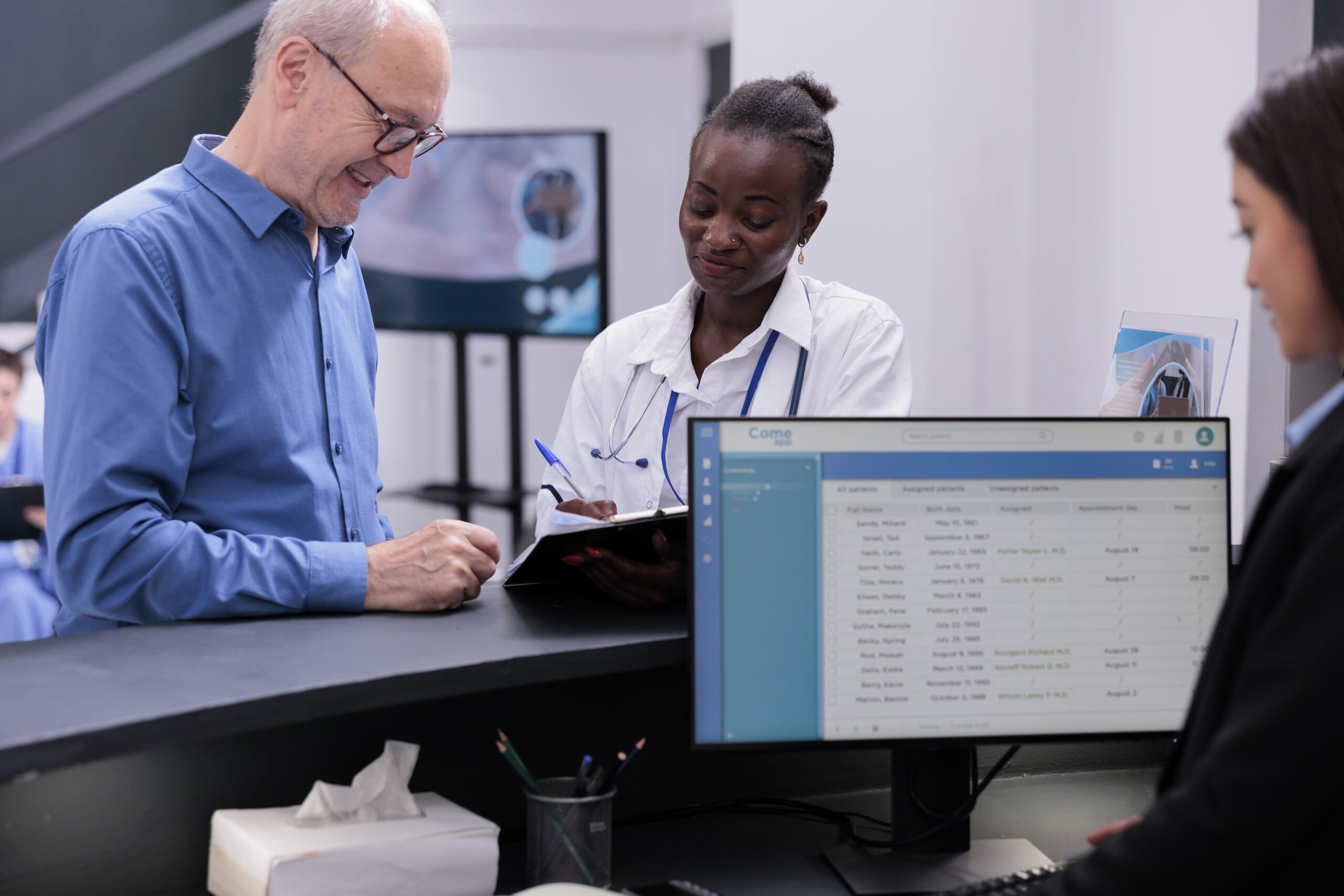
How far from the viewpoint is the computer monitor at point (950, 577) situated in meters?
1.23

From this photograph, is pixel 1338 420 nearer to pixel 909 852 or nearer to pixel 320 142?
pixel 909 852

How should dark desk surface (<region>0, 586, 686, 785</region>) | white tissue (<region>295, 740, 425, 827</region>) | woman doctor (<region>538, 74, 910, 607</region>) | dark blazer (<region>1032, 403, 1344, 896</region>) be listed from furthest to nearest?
woman doctor (<region>538, 74, 910, 607</region>) < white tissue (<region>295, 740, 425, 827</region>) < dark desk surface (<region>0, 586, 686, 785</region>) < dark blazer (<region>1032, 403, 1344, 896</region>)

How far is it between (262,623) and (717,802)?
0.58 metres

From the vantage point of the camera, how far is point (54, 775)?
115cm

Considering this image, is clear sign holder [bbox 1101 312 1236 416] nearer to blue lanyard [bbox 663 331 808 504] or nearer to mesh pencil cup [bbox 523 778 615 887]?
blue lanyard [bbox 663 331 808 504]

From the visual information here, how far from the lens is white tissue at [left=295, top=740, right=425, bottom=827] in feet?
3.83

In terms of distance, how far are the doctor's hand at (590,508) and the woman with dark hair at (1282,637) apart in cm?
73

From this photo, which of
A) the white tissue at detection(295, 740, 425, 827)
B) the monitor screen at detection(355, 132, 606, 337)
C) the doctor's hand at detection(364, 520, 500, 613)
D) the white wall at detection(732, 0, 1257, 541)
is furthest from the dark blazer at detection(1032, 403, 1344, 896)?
the monitor screen at detection(355, 132, 606, 337)

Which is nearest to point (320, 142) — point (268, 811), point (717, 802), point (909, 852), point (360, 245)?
point (268, 811)

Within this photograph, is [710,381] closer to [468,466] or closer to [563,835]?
[563,835]

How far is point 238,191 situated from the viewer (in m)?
1.64

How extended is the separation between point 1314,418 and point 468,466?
16.6 feet

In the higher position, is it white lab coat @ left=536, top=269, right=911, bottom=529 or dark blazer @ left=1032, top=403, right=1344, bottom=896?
white lab coat @ left=536, top=269, right=911, bottom=529

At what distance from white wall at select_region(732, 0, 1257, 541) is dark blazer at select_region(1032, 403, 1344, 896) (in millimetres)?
1859
